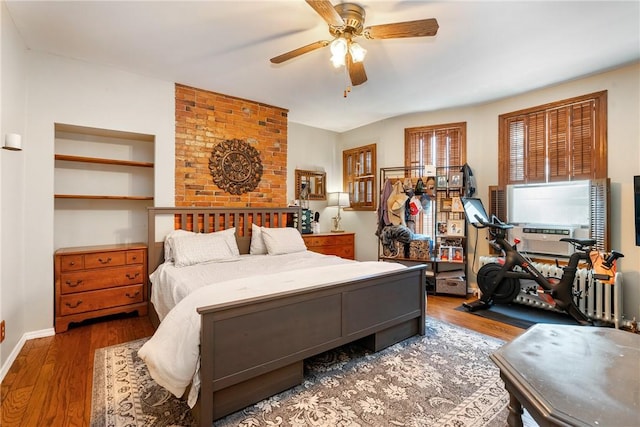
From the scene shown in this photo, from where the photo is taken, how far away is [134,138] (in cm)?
364

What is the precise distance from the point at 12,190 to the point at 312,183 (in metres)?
3.90

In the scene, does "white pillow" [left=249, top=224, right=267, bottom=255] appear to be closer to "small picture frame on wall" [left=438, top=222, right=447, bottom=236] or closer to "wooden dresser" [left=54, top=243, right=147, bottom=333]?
"wooden dresser" [left=54, top=243, right=147, bottom=333]

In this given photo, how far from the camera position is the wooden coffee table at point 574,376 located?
30.4 inches

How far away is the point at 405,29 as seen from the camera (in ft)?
6.56

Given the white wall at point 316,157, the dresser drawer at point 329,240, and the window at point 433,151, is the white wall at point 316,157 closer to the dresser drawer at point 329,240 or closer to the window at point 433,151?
the dresser drawer at point 329,240

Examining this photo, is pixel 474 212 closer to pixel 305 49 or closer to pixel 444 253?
pixel 444 253

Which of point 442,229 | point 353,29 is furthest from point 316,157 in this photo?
point 353,29

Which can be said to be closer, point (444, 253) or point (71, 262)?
point (71, 262)

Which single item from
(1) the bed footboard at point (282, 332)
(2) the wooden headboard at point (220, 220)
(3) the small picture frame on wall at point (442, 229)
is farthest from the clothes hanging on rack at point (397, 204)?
(1) the bed footboard at point (282, 332)

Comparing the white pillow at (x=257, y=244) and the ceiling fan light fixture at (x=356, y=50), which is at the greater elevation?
the ceiling fan light fixture at (x=356, y=50)

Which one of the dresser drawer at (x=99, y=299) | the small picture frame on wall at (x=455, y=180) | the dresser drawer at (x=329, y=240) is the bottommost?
the dresser drawer at (x=99, y=299)

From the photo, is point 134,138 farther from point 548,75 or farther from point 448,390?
point 548,75

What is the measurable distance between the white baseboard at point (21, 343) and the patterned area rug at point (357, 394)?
564mm

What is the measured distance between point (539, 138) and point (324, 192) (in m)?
3.40
